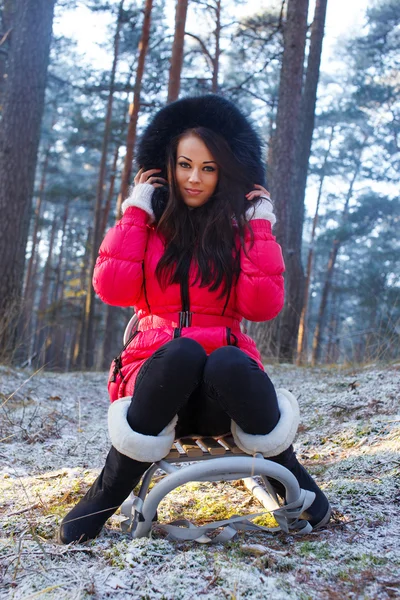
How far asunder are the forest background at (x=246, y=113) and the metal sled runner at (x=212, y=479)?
1334 mm

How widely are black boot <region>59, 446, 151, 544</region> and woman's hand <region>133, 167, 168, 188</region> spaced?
107cm

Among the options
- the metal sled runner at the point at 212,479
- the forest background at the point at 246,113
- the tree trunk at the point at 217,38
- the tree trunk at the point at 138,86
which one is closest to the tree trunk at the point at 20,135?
the forest background at the point at 246,113

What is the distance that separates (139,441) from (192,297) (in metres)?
0.57

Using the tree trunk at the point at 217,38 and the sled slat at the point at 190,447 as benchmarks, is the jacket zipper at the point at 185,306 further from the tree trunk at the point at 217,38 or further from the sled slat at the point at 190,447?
the tree trunk at the point at 217,38

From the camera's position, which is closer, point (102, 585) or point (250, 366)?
point (102, 585)

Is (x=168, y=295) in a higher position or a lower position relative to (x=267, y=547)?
higher

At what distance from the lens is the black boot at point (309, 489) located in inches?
69.1

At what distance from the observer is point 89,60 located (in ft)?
50.8

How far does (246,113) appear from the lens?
7.72ft

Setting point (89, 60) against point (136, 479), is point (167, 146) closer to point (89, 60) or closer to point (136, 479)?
point (136, 479)

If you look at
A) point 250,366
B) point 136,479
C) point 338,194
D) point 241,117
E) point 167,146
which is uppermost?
point 338,194

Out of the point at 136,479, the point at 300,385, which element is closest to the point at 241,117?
the point at 136,479

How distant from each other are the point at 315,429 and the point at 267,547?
1.55m

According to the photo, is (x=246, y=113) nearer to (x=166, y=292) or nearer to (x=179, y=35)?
(x=166, y=292)
